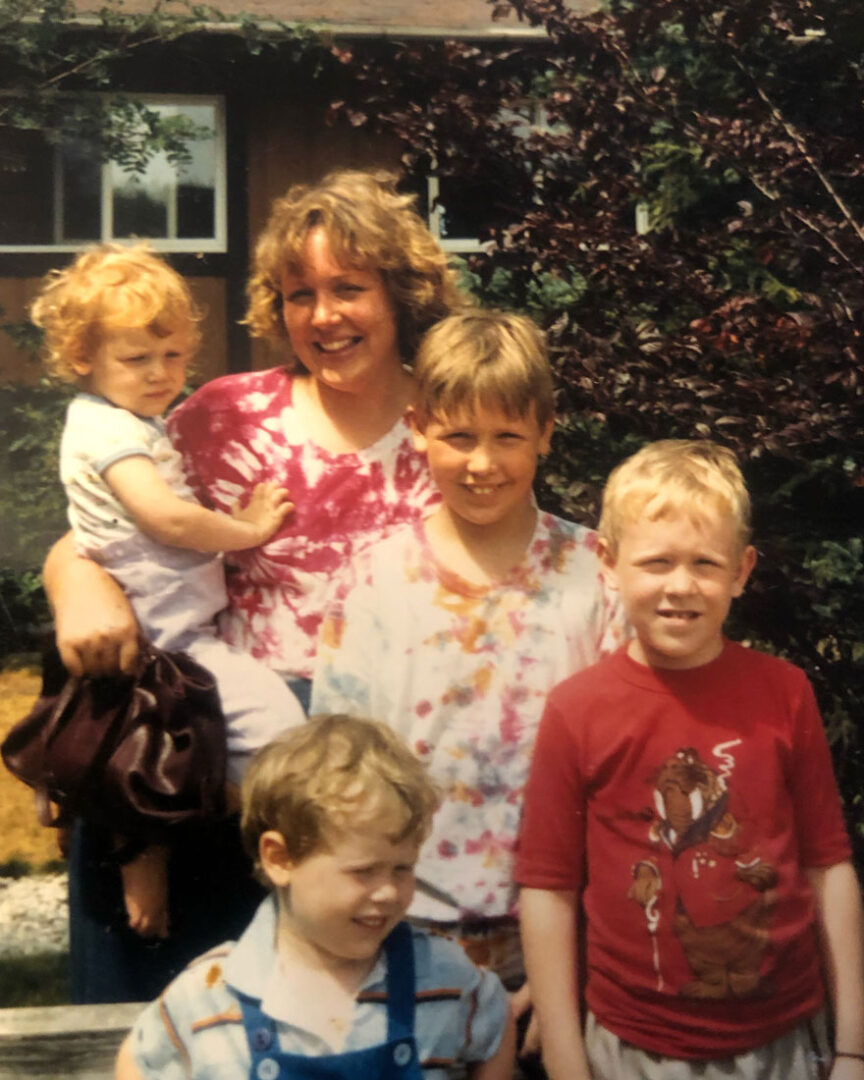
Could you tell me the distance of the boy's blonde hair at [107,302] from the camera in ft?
5.70

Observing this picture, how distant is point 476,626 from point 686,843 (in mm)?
431

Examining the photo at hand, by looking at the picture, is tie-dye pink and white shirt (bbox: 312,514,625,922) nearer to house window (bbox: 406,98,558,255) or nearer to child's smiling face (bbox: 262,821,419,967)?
child's smiling face (bbox: 262,821,419,967)

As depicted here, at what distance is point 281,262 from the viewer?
5.91 ft

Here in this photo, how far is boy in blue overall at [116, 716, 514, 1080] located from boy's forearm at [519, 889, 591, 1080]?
103 millimetres

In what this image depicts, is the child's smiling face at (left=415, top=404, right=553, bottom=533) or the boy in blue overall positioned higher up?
the child's smiling face at (left=415, top=404, right=553, bottom=533)

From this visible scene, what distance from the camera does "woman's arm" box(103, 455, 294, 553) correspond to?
5.77ft

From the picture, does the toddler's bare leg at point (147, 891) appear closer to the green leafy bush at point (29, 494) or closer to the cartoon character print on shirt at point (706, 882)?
the green leafy bush at point (29, 494)

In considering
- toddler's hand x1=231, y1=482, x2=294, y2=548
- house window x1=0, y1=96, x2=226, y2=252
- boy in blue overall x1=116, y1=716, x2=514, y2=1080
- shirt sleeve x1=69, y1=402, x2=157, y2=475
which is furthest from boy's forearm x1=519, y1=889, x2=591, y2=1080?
house window x1=0, y1=96, x2=226, y2=252

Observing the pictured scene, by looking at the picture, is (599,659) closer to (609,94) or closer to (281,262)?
(281,262)

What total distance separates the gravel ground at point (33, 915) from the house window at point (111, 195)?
3.35 feet

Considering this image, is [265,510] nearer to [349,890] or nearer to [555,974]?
[349,890]

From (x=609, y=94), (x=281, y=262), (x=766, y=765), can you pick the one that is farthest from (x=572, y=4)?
(x=766, y=765)

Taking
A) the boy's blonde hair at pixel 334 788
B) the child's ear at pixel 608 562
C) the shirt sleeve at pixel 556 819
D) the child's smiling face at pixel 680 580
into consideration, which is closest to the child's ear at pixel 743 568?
the child's smiling face at pixel 680 580

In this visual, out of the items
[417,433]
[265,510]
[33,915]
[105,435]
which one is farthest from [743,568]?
[33,915]
